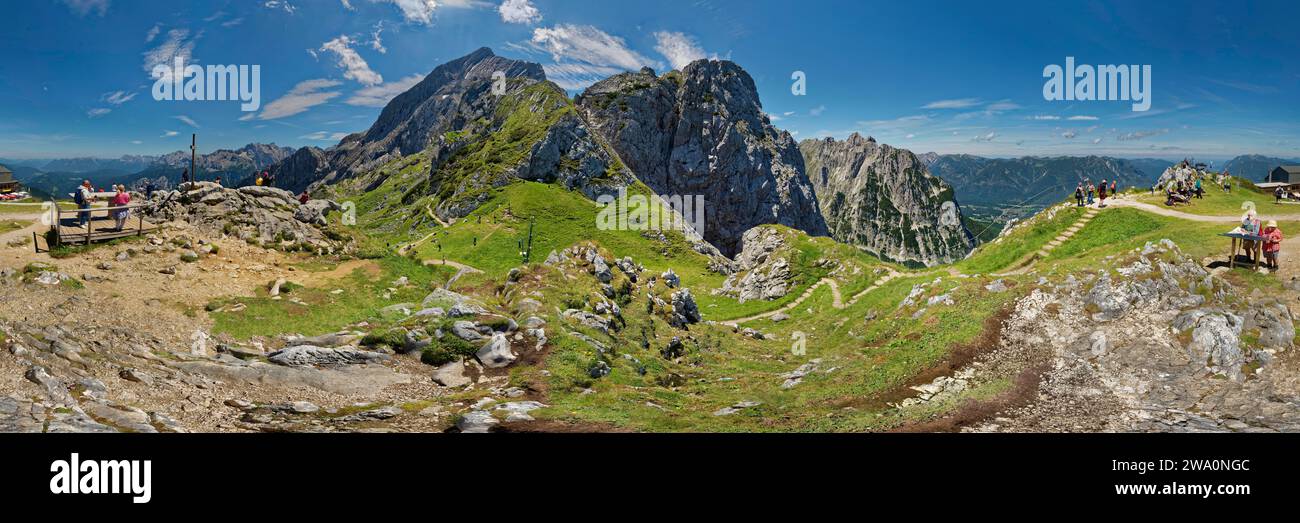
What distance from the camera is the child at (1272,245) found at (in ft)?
84.4

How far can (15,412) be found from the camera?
11273 millimetres

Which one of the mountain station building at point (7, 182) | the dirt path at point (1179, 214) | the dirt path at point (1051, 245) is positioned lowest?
the dirt path at point (1051, 245)

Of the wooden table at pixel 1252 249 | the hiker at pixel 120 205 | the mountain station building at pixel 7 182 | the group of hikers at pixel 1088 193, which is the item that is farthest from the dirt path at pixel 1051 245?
the mountain station building at pixel 7 182

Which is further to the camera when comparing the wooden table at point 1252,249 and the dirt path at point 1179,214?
the dirt path at point 1179,214

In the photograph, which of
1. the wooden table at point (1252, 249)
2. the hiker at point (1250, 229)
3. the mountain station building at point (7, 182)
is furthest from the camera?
the mountain station building at point (7, 182)

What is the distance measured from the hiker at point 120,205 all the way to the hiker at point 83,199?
3.59 feet

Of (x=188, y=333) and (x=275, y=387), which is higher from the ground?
(x=188, y=333)

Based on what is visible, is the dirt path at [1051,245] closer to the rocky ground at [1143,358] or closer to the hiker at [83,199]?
the rocky ground at [1143,358]

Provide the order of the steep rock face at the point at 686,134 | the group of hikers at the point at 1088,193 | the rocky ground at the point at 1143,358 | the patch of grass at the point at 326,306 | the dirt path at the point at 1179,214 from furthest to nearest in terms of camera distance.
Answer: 1. the steep rock face at the point at 686,134
2. the group of hikers at the point at 1088,193
3. the dirt path at the point at 1179,214
4. the patch of grass at the point at 326,306
5. the rocky ground at the point at 1143,358

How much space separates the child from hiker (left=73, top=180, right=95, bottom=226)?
6100 centimetres

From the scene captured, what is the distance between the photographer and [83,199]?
29.7 m
